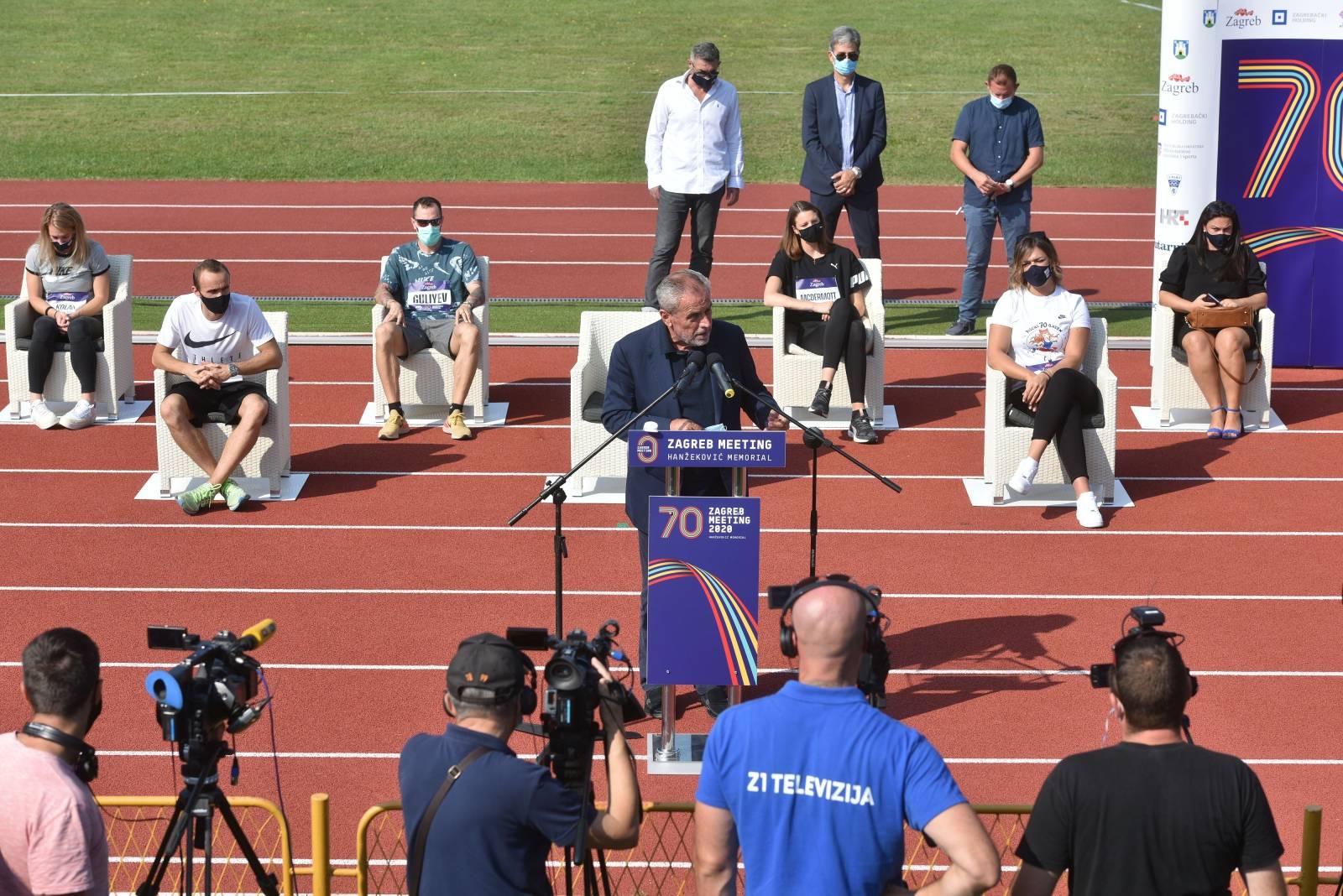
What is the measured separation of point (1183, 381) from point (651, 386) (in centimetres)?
522

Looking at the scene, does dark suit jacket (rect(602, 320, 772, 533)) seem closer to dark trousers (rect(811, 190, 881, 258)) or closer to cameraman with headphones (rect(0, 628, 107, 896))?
cameraman with headphones (rect(0, 628, 107, 896))

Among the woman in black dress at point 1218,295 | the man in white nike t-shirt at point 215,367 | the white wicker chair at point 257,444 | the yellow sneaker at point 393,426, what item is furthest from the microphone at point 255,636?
the woman in black dress at point 1218,295

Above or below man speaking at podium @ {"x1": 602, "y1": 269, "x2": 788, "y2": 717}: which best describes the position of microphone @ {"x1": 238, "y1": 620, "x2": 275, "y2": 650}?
below

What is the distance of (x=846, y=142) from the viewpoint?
45.2ft

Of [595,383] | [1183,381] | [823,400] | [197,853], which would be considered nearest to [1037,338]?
[823,400]

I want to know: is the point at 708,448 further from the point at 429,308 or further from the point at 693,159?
the point at 693,159

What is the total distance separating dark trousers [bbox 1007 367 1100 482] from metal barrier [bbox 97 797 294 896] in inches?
200

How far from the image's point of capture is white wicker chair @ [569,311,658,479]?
10633mm

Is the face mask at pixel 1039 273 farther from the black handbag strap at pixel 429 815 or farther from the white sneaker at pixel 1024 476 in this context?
the black handbag strap at pixel 429 815

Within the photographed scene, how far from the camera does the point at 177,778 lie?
24.2 ft

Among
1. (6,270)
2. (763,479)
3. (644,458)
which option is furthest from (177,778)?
(6,270)

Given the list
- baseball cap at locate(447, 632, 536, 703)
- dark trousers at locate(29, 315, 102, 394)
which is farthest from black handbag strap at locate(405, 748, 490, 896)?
dark trousers at locate(29, 315, 102, 394)

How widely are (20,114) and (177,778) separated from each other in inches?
828

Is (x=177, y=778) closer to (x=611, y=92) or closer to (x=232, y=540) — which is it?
(x=232, y=540)
